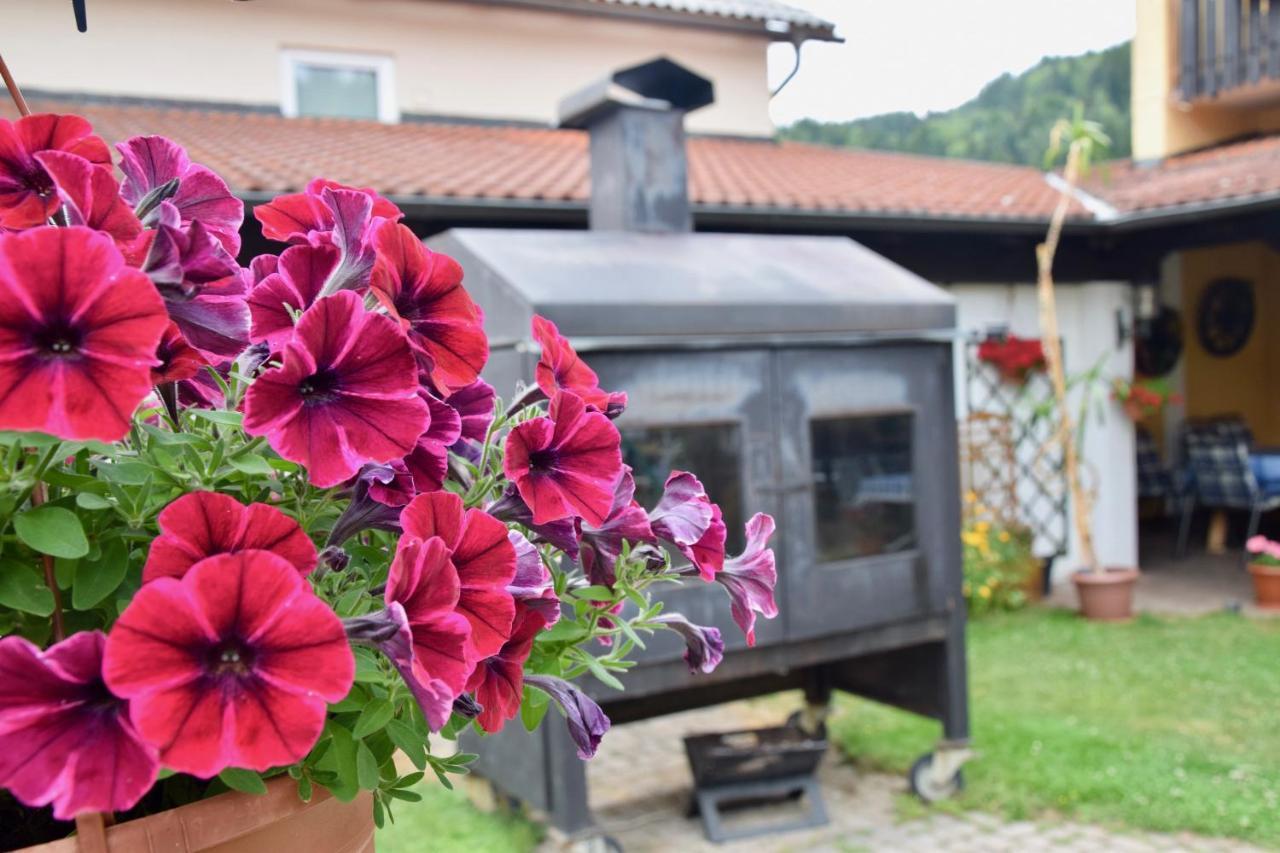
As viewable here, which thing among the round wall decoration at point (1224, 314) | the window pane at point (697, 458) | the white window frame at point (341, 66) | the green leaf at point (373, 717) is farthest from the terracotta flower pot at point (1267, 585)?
the green leaf at point (373, 717)

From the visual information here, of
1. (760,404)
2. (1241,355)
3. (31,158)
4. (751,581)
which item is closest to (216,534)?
(31,158)

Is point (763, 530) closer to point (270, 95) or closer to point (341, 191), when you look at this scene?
point (341, 191)

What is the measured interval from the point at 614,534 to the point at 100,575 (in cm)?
35

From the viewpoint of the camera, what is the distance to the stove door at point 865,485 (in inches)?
150

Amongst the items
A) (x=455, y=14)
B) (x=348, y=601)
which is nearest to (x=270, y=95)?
(x=455, y=14)

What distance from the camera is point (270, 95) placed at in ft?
28.7

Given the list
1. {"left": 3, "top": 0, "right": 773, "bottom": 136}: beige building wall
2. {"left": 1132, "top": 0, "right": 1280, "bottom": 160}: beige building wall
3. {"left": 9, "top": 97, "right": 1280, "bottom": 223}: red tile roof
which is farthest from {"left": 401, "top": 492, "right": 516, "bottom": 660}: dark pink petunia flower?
{"left": 1132, "top": 0, "right": 1280, "bottom": 160}: beige building wall

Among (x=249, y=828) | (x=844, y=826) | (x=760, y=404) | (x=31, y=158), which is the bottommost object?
(x=844, y=826)

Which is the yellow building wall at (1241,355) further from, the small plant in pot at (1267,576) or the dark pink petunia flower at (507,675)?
the dark pink petunia flower at (507,675)

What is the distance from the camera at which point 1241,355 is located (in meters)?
12.2

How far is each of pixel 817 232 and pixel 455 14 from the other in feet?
13.2

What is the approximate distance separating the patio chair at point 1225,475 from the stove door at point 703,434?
21.8ft

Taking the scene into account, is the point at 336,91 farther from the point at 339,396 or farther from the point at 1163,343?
the point at 339,396

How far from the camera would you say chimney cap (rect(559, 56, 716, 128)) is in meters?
4.55
